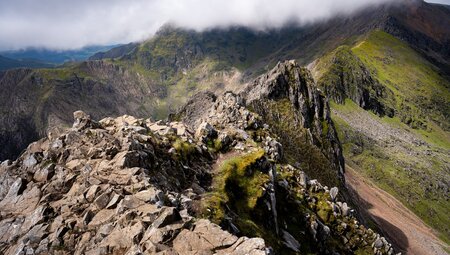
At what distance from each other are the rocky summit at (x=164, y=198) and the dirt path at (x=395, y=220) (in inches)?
2697

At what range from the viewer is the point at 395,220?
138 m

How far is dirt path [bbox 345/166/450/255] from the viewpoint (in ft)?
401

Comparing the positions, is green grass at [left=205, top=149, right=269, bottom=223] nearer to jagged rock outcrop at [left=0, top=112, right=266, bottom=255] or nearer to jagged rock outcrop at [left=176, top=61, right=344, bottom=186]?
jagged rock outcrop at [left=0, top=112, right=266, bottom=255]

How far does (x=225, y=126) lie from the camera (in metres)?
66.6

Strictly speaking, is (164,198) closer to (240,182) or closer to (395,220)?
(240,182)

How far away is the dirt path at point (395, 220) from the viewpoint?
122 meters

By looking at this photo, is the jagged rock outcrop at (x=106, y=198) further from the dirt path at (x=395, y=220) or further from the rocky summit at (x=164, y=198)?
the dirt path at (x=395, y=220)

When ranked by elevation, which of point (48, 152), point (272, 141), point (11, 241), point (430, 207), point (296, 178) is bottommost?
point (430, 207)

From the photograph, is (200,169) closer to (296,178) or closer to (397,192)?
(296,178)

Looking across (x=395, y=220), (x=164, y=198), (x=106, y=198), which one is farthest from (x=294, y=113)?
(x=106, y=198)

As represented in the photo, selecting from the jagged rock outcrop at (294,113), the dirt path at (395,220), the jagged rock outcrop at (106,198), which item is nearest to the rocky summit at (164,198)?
the jagged rock outcrop at (106,198)

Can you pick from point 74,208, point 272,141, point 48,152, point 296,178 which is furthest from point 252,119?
point 74,208

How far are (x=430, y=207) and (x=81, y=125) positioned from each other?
18063 cm

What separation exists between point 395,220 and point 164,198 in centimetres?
12960
